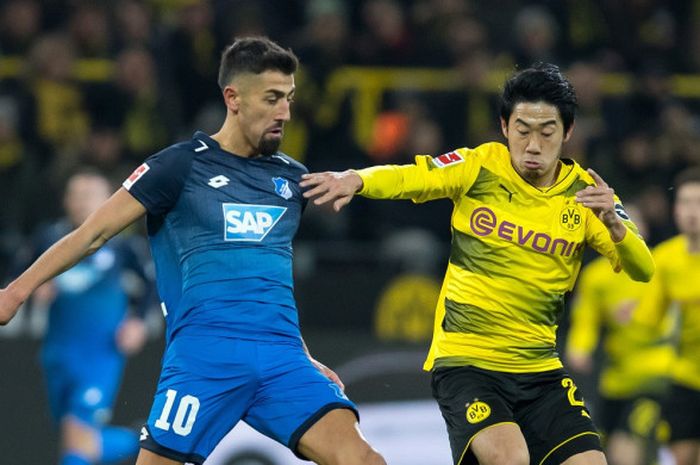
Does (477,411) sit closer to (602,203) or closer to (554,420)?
(554,420)

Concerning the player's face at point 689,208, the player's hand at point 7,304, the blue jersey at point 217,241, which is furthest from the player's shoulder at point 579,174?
the player's face at point 689,208

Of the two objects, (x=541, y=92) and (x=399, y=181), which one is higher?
(x=541, y=92)

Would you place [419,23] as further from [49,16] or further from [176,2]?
[49,16]

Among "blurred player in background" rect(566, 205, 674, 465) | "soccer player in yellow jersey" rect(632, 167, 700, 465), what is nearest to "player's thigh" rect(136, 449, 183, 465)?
"soccer player in yellow jersey" rect(632, 167, 700, 465)

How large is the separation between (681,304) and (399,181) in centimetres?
339

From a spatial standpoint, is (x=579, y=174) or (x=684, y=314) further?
(x=684, y=314)

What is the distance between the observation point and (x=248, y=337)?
226 inches

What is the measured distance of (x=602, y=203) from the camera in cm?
570

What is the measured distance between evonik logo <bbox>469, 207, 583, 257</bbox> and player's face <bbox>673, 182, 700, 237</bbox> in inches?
111

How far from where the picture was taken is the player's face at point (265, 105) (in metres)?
5.85

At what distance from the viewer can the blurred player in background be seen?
1086cm

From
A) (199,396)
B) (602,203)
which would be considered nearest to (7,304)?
(199,396)

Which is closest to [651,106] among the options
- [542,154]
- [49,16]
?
[49,16]

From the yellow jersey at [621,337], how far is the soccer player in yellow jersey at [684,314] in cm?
189
